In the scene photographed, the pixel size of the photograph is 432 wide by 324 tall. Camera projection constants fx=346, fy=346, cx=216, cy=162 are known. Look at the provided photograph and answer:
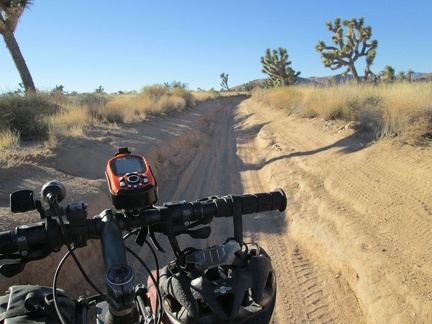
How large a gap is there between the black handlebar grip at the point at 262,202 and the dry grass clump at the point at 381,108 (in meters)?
6.17

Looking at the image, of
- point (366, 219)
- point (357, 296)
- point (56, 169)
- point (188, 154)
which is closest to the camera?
point (357, 296)

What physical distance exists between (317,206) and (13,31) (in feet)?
46.6

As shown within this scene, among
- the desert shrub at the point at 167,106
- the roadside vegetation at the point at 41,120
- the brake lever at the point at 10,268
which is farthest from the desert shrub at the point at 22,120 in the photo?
the brake lever at the point at 10,268

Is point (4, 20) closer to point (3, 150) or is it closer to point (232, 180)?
point (3, 150)

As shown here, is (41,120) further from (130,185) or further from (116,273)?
(116,273)

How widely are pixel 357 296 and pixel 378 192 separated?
2.29 metres

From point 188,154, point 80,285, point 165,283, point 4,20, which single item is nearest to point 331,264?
point 80,285

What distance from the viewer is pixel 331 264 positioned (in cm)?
478

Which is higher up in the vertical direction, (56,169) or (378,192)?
(56,169)

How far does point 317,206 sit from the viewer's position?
621 centimetres

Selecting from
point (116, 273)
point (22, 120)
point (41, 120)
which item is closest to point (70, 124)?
point (41, 120)

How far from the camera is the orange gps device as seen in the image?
4.74 feet

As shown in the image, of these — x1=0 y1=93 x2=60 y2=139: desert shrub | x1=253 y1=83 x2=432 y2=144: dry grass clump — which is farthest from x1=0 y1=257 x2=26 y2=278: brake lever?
x1=0 y1=93 x2=60 y2=139: desert shrub

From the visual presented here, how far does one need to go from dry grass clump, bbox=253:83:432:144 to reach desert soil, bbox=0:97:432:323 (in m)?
0.36
